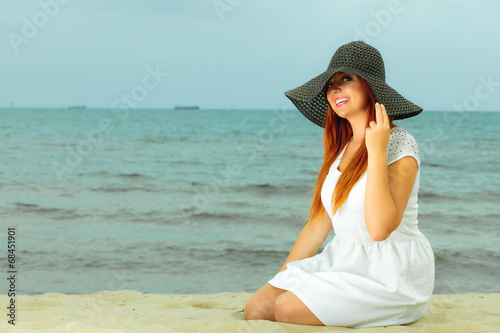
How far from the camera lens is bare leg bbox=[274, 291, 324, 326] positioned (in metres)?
2.97

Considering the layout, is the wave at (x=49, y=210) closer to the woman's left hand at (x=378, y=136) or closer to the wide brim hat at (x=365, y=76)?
the wide brim hat at (x=365, y=76)

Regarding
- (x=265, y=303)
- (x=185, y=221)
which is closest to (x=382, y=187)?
(x=265, y=303)

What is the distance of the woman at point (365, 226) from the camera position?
2.80 m

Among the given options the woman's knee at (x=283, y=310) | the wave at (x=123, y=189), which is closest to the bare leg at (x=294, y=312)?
the woman's knee at (x=283, y=310)

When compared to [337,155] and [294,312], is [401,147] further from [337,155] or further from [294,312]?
[294,312]

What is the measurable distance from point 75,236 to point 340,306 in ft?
18.3

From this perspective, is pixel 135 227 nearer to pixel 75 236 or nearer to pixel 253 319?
pixel 75 236

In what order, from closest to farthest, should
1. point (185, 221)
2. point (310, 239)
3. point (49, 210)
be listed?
point (310, 239) < point (185, 221) < point (49, 210)

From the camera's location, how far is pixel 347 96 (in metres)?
2.98

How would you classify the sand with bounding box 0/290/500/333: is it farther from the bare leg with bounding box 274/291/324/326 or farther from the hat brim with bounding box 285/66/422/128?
the hat brim with bounding box 285/66/422/128

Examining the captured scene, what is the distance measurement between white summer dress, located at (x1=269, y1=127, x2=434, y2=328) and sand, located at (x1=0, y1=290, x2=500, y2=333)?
86mm

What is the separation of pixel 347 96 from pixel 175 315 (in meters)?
1.83

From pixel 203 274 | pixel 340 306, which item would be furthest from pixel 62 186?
pixel 340 306

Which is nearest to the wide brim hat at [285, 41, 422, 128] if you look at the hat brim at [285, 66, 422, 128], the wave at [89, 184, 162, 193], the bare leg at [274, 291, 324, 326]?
the hat brim at [285, 66, 422, 128]
